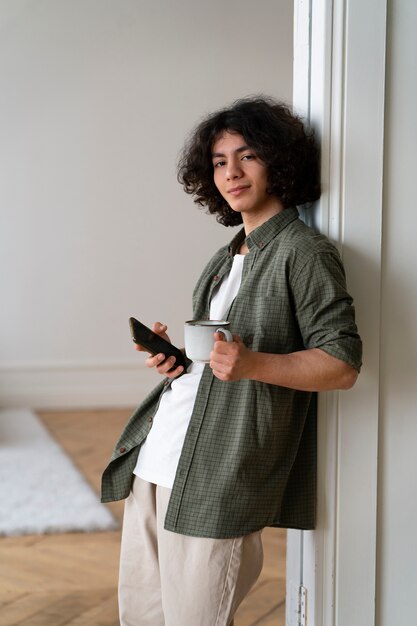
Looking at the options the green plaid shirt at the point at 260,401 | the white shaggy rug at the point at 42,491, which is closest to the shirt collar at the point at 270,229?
the green plaid shirt at the point at 260,401

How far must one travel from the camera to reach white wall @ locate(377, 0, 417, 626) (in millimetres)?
1475

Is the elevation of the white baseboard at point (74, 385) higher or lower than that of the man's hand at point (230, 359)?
lower

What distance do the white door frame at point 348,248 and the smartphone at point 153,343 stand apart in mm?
268

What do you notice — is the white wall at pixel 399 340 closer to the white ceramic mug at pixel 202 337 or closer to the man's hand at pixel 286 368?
the man's hand at pixel 286 368

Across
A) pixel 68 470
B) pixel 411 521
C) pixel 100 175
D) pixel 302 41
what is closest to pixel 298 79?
pixel 302 41

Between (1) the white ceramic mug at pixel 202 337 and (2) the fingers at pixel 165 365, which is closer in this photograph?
(1) the white ceramic mug at pixel 202 337

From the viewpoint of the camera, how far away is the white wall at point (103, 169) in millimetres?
4629

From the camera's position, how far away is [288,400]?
141cm

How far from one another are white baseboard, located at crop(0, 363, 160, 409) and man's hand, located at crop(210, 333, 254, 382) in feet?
11.6

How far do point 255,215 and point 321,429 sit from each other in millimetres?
405

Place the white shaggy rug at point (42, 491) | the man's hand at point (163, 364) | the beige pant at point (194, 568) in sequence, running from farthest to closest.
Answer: the white shaggy rug at point (42, 491), the man's hand at point (163, 364), the beige pant at point (194, 568)

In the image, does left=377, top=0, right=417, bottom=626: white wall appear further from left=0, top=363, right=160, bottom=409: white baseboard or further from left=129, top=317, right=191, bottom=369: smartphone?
left=0, top=363, right=160, bottom=409: white baseboard

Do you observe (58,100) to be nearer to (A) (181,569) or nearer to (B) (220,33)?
(B) (220,33)

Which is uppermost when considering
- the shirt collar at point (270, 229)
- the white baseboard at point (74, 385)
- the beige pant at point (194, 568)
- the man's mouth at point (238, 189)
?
the man's mouth at point (238, 189)
